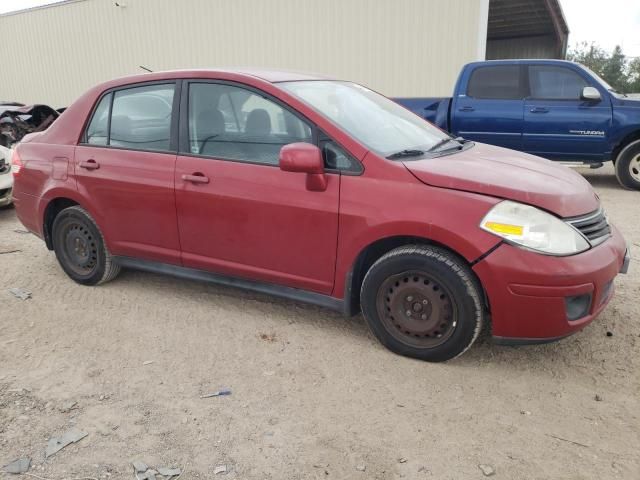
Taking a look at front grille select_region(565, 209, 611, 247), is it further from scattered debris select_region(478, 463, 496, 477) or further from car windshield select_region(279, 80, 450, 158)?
scattered debris select_region(478, 463, 496, 477)

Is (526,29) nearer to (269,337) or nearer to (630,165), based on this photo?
(630,165)

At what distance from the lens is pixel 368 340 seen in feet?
11.4

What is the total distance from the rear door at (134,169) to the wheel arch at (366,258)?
1.33 meters

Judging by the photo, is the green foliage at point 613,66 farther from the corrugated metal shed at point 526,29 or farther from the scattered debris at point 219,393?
the scattered debris at point 219,393

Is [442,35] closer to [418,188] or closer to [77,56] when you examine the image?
[418,188]

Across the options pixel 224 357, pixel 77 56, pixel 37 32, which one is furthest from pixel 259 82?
pixel 37 32

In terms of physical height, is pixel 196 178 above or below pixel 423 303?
above

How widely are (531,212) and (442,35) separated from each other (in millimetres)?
10886

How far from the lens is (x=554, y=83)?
8.03 metres

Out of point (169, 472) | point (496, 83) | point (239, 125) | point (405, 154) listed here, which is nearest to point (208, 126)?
point (239, 125)

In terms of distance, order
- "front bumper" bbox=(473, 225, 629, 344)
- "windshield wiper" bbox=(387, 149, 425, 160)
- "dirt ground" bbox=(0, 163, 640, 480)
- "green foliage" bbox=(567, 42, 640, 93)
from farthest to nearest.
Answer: "green foliage" bbox=(567, 42, 640, 93) → "windshield wiper" bbox=(387, 149, 425, 160) → "front bumper" bbox=(473, 225, 629, 344) → "dirt ground" bbox=(0, 163, 640, 480)

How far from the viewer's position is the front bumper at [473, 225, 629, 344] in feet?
8.98

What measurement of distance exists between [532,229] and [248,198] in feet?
5.41

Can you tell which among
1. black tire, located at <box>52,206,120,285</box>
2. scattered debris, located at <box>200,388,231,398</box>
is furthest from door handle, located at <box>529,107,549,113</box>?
scattered debris, located at <box>200,388,231,398</box>
